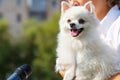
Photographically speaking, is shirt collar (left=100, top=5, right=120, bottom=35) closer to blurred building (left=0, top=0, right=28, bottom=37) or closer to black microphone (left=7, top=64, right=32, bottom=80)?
black microphone (left=7, top=64, right=32, bottom=80)

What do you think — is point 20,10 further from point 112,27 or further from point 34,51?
point 112,27

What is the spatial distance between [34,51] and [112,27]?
29.5m

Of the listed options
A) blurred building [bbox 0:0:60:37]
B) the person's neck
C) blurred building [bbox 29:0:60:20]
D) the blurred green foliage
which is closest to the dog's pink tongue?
the person's neck

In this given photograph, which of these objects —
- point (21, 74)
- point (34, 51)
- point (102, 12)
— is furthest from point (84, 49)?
point (34, 51)

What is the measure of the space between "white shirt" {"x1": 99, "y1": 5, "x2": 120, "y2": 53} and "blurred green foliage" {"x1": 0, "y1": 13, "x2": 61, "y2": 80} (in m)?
25.6

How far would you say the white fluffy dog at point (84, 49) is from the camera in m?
3.34

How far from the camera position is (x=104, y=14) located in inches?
139

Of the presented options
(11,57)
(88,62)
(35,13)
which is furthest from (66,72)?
(35,13)

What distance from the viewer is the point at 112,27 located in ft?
11.1

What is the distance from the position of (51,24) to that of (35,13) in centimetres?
2141

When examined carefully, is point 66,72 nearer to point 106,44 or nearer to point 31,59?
point 106,44

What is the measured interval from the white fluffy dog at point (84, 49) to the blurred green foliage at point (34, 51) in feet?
84.2

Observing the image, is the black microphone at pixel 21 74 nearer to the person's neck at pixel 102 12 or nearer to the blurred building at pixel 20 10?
the person's neck at pixel 102 12

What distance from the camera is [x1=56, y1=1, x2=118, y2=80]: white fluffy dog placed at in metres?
3.34
